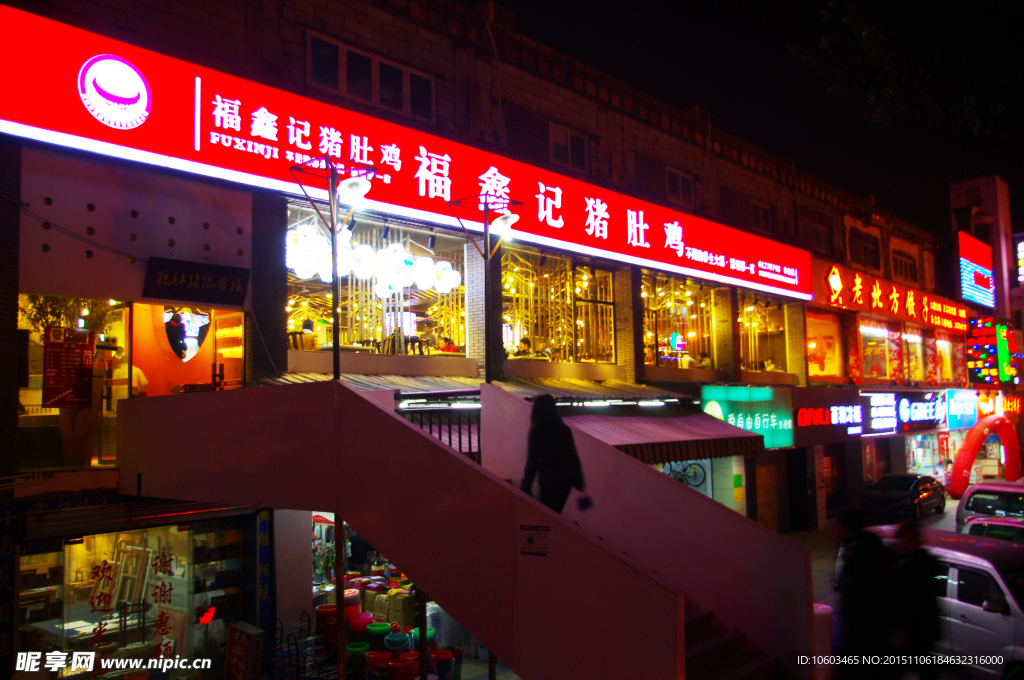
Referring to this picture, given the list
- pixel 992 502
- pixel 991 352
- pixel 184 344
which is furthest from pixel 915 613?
pixel 991 352

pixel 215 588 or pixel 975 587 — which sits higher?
pixel 975 587

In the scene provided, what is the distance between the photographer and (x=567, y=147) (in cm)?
1692

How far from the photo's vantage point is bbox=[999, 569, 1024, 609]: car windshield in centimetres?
837

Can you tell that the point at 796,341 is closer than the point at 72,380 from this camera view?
No

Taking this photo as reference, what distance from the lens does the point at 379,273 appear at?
12.8 meters

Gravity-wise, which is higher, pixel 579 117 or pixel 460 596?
pixel 579 117

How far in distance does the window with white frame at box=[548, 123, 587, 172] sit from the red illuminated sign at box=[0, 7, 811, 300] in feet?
4.71

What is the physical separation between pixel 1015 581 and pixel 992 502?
18.6 ft

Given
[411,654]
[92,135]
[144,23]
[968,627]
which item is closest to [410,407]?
[411,654]

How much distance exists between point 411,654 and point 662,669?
19.3 ft

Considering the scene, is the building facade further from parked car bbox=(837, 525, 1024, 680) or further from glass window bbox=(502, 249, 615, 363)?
parked car bbox=(837, 525, 1024, 680)

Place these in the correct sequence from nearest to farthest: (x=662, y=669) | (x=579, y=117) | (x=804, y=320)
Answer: (x=662, y=669), (x=579, y=117), (x=804, y=320)

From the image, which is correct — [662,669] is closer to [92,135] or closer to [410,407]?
[410,407]

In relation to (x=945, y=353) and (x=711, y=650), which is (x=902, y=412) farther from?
(x=711, y=650)
